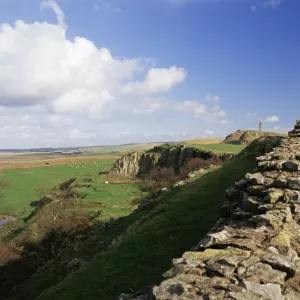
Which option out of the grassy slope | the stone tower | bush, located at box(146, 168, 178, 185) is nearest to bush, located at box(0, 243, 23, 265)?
→ the grassy slope

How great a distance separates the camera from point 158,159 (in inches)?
5295

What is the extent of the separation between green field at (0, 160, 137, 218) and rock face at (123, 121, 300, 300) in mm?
53129

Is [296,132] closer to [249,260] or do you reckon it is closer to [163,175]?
[249,260]

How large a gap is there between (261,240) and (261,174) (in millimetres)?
7424

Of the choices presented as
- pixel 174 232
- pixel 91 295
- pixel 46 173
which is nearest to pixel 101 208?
pixel 174 232

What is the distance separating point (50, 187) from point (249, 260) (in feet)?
456

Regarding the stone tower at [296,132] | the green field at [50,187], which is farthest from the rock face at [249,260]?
the green field at [50,187]

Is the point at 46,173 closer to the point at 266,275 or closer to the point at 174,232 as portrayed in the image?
the point at 174,232

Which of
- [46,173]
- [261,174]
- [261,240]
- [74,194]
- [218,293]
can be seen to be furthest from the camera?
[46,173]

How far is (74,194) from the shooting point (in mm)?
90938

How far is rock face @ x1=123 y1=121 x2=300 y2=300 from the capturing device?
8.16 m

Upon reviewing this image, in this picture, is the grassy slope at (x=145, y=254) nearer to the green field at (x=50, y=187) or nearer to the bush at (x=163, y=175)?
the green field at (x=50, y=187)

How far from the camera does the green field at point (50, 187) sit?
258 ft

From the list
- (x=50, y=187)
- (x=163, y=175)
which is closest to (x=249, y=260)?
(x=163, y=175)
